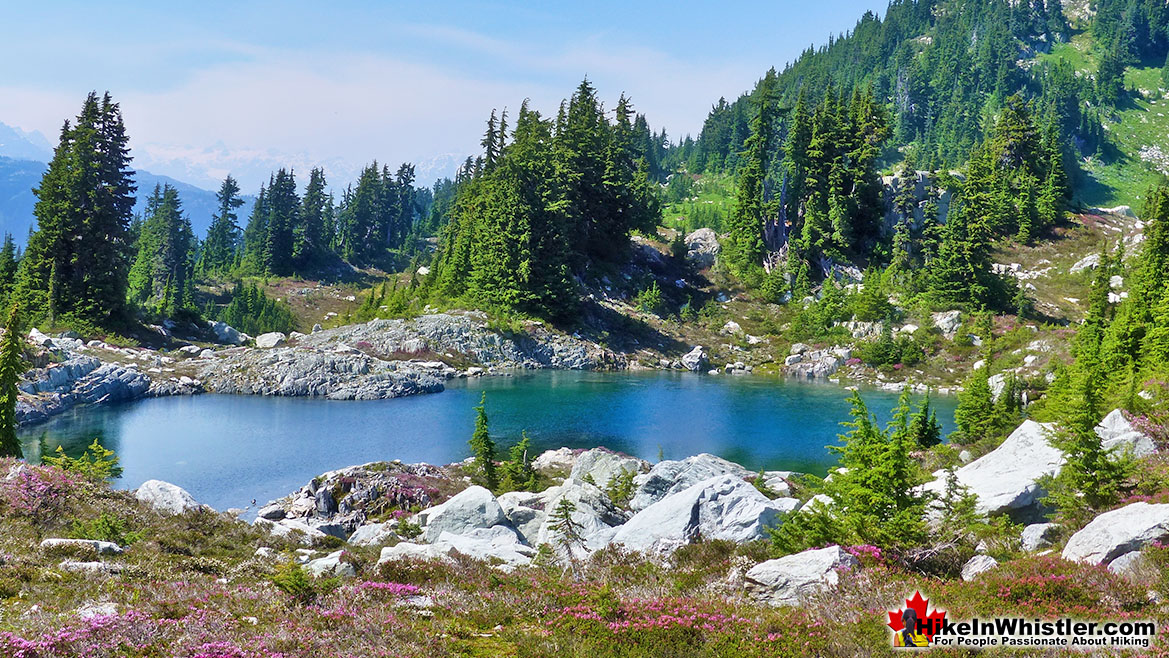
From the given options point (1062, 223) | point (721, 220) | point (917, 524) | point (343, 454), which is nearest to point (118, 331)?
point (343, 454)

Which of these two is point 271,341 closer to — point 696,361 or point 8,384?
point 696,361

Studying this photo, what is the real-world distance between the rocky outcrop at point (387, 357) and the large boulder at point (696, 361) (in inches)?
332

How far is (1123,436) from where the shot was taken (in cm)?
2191

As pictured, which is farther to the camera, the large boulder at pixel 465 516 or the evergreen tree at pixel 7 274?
the evergreen tree at pixel 7 274

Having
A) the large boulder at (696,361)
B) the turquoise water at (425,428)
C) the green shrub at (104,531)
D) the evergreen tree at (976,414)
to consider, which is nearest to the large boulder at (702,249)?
the large boulder at (696,361)

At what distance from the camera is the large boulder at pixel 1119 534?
12.7 m

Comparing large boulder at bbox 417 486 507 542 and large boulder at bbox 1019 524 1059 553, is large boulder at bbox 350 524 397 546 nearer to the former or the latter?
large boulder at bbox 417 486 507 542

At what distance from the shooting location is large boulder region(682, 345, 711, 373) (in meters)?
83.8

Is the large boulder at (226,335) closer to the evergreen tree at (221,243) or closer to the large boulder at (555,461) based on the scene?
the evergreen tree at (221,243)

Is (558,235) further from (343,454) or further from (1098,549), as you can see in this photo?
(1098,549)

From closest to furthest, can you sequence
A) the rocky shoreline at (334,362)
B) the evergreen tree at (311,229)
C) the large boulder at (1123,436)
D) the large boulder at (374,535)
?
the large boulder at (1123,436)
the large boulder at (374,535)
the rocky shoreline at (334,362)
the evergreen tree at (311,229)

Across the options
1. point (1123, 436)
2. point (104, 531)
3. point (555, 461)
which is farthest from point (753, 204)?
point (104, 531)

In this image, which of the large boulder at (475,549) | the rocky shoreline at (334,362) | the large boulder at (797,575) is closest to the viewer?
the large boulder at (797,575)

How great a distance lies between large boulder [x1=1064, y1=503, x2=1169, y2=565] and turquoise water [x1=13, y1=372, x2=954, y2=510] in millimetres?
26595
